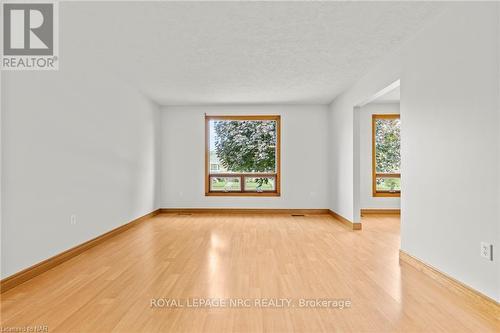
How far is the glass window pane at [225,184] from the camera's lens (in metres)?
7.21

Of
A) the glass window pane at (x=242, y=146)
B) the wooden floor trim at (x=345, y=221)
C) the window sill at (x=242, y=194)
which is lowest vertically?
the wooden floor trim at (x=345, y=221)

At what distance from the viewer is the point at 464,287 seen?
96.1 inches

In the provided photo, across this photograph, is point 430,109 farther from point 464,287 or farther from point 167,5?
point 167,5

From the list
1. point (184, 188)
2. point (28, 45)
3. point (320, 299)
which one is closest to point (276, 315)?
point (320, 299)

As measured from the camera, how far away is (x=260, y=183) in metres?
7.21

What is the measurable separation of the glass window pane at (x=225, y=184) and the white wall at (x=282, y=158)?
25 centimetres

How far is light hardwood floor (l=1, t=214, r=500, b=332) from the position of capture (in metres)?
2.02

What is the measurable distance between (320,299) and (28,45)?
370cm

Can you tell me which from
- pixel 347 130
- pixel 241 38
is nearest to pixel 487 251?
pixel 241 38

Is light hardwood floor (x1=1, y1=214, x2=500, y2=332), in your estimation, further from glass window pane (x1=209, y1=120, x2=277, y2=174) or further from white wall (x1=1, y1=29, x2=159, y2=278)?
glass window pane (x1=209, y1=120, x2=277, y2=174)

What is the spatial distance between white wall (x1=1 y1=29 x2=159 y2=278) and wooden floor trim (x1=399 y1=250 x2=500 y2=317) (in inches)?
156

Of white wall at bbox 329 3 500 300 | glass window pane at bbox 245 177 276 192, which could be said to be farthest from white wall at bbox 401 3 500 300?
glass window pane at bbox 245 177 276 192

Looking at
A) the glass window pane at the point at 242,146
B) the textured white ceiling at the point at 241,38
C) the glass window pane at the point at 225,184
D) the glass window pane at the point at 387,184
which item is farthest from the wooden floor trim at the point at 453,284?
the glass window pane at the point at 225,184

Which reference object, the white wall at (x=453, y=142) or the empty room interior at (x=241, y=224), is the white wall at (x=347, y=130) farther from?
the white wall at (x=453, y=142)
